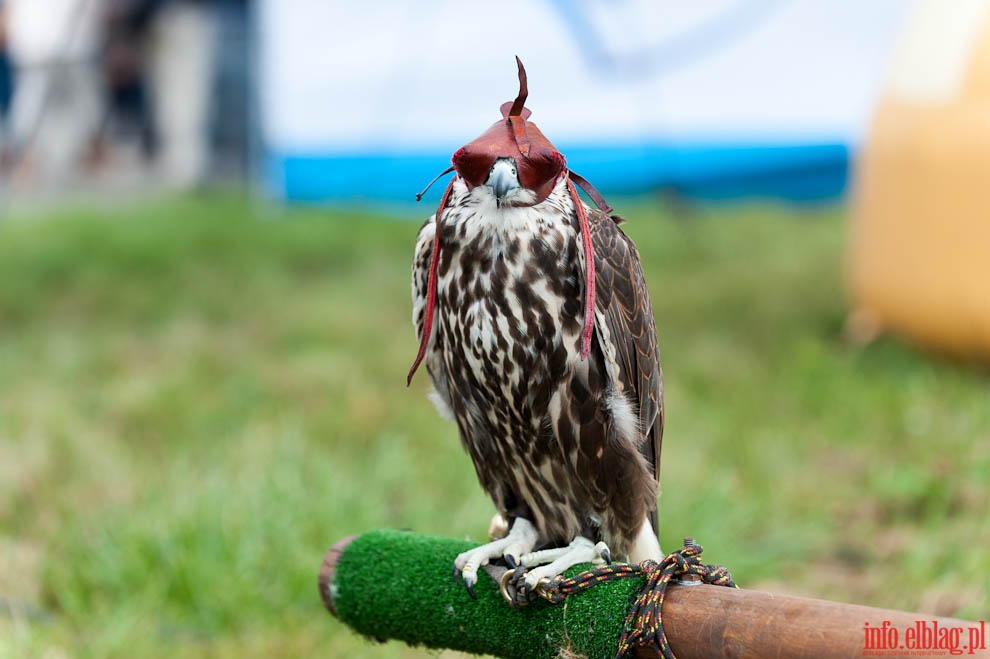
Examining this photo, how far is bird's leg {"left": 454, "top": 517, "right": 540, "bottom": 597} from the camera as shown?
6.00 feet

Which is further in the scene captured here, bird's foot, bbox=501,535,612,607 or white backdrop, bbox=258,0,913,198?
white backdrop, bbox=258,0,913,198

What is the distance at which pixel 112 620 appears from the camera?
9.64 ft

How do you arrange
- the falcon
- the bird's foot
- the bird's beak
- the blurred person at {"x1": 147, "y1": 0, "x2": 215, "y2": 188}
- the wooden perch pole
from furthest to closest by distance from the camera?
1. the blurred person at {"x1": 147, "y1": 0, "x2": 215, "y2": 188}
2. the bird's foot
3. the falcon
4. the bird's beak
5. the wooden perch pole

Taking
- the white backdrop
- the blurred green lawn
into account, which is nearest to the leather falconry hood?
the blurred green lawn

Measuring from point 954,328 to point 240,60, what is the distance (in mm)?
7890

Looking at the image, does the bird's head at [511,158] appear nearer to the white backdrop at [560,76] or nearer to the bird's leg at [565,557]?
the bird's leg at [565,557]

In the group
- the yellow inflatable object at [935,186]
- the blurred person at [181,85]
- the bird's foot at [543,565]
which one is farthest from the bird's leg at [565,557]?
the blurred person at [181,85]

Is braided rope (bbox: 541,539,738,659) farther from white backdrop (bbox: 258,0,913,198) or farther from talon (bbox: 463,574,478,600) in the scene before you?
white backdrop (bbox: 258,0,913,198)

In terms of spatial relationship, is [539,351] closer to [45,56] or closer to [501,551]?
[501,551]

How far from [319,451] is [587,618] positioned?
8.18ft

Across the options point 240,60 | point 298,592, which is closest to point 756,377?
point 298,592

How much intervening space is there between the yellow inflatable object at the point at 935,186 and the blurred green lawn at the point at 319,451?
275 mm

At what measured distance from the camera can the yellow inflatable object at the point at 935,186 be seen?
4848 millimetres

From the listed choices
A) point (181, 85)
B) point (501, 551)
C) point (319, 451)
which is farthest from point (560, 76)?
point (501, 551)
